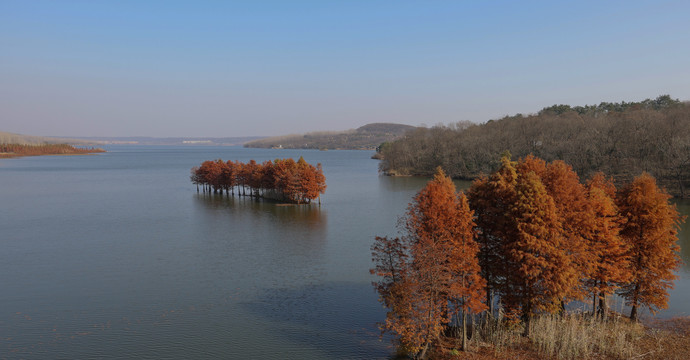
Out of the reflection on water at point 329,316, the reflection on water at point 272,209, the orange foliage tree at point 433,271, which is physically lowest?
the reflection on water at point 329,316

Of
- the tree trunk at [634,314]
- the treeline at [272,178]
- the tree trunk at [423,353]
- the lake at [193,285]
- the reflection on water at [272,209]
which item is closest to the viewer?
the tree trunk at [423,353]

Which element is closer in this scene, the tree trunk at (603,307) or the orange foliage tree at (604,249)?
the orange foliage tree at (604,249)

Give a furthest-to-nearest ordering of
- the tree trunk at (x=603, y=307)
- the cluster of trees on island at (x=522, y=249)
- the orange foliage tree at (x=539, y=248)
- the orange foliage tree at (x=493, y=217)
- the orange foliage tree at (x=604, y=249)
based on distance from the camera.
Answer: the tree trunk at (x=603, y=307)
the orange foliage tree at (x=604, y=249)
the orange foliage tree at (x=493, y=217)
the orange foliage tree at (x=539, y=248)
the cluster of trees on island at (x=522, y=249)

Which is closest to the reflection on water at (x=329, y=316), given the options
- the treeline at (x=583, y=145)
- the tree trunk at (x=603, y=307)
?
the tree trunk at (x=603, y=307)

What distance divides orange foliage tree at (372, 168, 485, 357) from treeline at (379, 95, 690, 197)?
33.1 metres

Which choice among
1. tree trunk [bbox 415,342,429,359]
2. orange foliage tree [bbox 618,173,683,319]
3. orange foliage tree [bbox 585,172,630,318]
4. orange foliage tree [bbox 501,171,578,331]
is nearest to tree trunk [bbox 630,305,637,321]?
orange foliage tree [bbox 618,173,683,319]

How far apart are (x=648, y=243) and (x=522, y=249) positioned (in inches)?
351

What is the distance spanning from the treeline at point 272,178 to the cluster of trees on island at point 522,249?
5437cm

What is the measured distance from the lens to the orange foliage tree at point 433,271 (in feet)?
74.0

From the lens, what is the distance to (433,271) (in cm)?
2238

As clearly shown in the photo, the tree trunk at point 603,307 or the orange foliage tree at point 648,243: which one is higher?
the orange foliage tree at point 648,243

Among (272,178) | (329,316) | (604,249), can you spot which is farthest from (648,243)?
(272,178)

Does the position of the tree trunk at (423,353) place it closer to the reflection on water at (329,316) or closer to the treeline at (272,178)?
the reflection on water at (329,316)

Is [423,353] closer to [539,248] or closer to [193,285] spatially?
[539,248]
